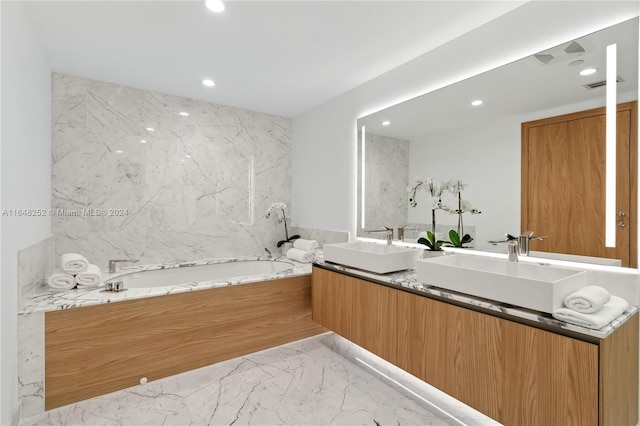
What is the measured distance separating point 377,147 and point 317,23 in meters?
1.12

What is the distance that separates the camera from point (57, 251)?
2631 mm

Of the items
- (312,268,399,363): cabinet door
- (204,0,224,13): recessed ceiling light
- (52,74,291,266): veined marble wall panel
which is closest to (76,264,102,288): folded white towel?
(52,74,291,266): veined marble wall panel

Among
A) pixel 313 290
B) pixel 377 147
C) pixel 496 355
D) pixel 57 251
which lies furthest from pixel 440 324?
pixel 57 251

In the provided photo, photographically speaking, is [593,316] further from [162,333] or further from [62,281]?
[62,281]

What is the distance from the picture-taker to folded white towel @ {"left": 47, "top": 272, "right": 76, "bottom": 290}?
2.06 m

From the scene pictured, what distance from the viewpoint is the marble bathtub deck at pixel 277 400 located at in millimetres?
1735

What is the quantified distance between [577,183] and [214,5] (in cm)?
216

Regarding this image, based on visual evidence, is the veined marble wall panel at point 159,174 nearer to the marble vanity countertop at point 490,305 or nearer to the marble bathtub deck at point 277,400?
the marble bathtub deck at point 277,400

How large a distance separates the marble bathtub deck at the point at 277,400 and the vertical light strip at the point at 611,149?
1204 millimetres

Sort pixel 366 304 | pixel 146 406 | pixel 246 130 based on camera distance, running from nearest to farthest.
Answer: pixel 146 406 < pixel 366 304 < pixel 246 130

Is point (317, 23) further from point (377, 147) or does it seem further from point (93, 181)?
point (93, 181)

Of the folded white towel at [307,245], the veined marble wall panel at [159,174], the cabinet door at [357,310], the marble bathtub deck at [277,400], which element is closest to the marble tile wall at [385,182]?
the folded white towel at [307,245]

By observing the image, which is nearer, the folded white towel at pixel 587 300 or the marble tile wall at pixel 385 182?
the folded white towel at pixel 587 300

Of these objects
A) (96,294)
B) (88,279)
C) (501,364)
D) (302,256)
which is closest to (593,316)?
(501,364)
